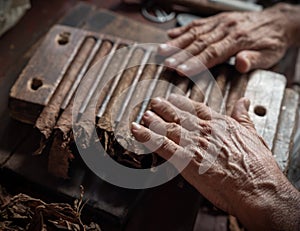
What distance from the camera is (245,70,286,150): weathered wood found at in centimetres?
122

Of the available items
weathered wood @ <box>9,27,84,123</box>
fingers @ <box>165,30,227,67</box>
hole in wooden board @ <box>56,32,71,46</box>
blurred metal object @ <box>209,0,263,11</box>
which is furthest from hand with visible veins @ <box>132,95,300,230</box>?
blurred metal object @ <box>209,0,263,11</box>

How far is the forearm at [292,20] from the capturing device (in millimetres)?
1588

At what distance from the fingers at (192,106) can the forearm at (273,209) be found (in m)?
0.25

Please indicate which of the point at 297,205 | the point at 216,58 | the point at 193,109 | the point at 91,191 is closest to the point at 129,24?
the point at 216,58

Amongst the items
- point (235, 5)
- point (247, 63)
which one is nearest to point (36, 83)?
point (247, 63)

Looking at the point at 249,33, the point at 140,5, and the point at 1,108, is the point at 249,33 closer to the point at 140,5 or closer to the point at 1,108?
the point at 140,5

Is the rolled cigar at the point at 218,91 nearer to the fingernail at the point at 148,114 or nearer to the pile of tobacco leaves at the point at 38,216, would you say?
the fingernail at the point at 148,114

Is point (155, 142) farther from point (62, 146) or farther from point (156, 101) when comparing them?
point (62, 146)

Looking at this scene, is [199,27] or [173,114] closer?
[173,114]

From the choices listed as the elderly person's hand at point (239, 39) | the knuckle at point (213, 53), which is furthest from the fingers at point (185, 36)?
the knuckle at point (213, 53)

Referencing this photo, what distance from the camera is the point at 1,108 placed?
1348 mm

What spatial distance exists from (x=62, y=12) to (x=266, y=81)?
94 cm

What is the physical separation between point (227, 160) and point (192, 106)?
201mm

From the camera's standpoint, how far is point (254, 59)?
1375mm
